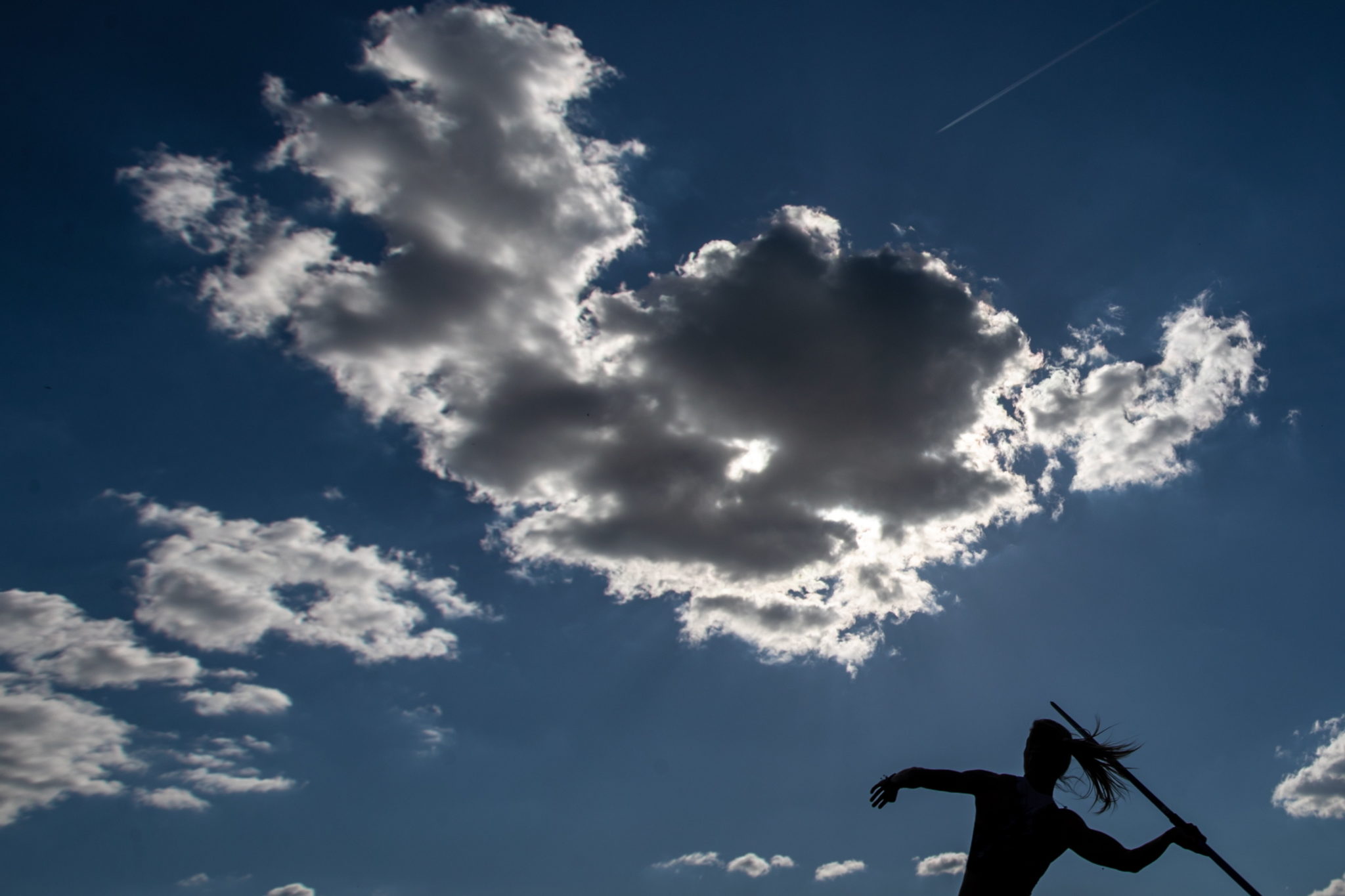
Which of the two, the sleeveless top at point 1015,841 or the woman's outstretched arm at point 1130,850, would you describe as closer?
the woman's outstretched arm at point 1130,850

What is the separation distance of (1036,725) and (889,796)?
1.54m

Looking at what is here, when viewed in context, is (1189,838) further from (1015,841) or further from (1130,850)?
(1015,841)

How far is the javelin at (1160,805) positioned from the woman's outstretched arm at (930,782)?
1.09m

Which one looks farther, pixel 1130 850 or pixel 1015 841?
pixel 1015 841

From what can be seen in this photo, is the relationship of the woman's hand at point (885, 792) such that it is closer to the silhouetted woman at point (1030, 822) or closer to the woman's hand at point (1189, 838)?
the silhouetted woman at point (1030, 822)

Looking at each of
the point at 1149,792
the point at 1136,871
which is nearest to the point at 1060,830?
the point at 1136,871

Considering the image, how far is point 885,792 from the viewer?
718 centimetres

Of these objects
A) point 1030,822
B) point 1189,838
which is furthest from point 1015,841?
point 1189,838

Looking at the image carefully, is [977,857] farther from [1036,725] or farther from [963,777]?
[1036,725]

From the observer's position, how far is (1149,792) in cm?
748

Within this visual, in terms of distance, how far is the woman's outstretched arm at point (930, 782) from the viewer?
7145 mm

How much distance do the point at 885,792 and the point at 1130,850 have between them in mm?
1878

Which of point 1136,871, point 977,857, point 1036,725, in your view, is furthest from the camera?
point 1036,725

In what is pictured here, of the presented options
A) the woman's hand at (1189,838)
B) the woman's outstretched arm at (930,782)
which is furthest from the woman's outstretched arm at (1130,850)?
the woman's outstretched arm at (930,782)
